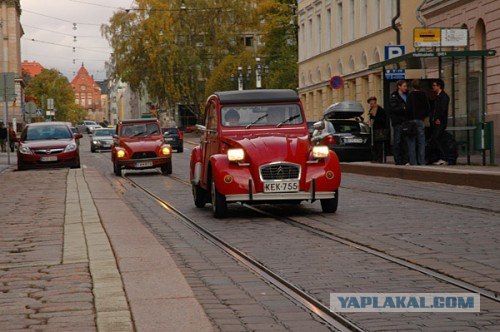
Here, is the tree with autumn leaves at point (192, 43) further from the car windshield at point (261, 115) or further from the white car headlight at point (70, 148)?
the car windshield at point (261, 115)

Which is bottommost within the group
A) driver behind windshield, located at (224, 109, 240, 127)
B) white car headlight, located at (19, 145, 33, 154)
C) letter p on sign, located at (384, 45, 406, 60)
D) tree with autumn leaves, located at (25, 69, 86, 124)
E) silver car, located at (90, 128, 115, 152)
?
silver car, located at (90, 128, 115, 152)

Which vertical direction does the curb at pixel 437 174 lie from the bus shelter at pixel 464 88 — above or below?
below

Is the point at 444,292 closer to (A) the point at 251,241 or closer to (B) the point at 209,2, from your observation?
(A) the point at 251,241

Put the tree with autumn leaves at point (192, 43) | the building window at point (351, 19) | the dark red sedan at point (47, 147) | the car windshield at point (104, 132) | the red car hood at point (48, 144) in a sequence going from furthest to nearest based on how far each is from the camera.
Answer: the tree with autumn leaves at point (192, 43) < the car windshield at point (104, 132) < the building window at point (351, 19) < the red car hood at point (48, 144) < the dark red sedan at point (47, 147)

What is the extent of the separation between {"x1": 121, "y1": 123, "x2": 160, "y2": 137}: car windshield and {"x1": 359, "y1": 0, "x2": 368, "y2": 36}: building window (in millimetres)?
22391

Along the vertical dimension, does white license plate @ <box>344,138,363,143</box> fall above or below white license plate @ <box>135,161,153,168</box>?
above

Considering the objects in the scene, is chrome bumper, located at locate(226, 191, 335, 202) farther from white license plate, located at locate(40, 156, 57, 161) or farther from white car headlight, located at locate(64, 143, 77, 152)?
white car headlight, located at locate(64, 143, 77, 152)

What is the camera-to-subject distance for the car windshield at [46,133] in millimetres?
34281

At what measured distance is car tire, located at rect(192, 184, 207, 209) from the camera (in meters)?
16.6

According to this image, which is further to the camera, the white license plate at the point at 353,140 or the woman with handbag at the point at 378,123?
the white license plate at the point at 353,140

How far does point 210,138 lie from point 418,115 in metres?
9.05

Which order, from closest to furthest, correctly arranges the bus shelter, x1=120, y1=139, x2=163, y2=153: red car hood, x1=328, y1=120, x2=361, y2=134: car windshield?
the bus shelter
x1=120, y1=139, x2=163, y2=153: red car hood
x1=328, y1=120, x2=361, y2=134: car windshield

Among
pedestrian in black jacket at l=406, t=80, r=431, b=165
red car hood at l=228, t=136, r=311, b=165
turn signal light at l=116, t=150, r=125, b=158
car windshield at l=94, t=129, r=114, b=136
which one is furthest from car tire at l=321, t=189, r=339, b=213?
car windshield at l=94, t=129, r=114, b=136

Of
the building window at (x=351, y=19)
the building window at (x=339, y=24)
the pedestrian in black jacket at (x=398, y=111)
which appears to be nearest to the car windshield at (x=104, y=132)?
the building window at (x=339, y=24)
